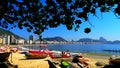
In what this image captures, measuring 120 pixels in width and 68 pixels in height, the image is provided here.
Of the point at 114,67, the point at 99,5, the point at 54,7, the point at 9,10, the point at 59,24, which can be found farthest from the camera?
the point at 114,67

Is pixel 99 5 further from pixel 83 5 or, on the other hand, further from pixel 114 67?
pixel 114 67

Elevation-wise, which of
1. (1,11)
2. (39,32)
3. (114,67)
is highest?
(1,11)

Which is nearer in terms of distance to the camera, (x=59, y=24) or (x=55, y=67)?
(x=59, y=24)

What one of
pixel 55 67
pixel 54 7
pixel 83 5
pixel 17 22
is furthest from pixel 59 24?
pixel 55 67

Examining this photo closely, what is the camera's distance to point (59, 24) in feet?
39.1

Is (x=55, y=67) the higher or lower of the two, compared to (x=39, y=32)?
lower

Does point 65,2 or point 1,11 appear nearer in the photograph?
point 65,2

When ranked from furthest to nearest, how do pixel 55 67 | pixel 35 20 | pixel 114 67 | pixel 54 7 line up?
pixel 114 67
pixel 55 67
pixel 35 20
pixel 54 7

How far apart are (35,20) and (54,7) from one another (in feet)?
8.89

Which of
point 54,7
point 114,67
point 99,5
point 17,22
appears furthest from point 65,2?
point 114,67

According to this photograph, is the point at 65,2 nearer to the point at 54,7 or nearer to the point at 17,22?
the point at 54,7

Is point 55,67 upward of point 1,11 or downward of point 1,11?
downward

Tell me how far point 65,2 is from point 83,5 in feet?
2.60

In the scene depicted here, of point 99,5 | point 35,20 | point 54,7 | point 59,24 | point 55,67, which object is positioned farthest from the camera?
point 55,67
